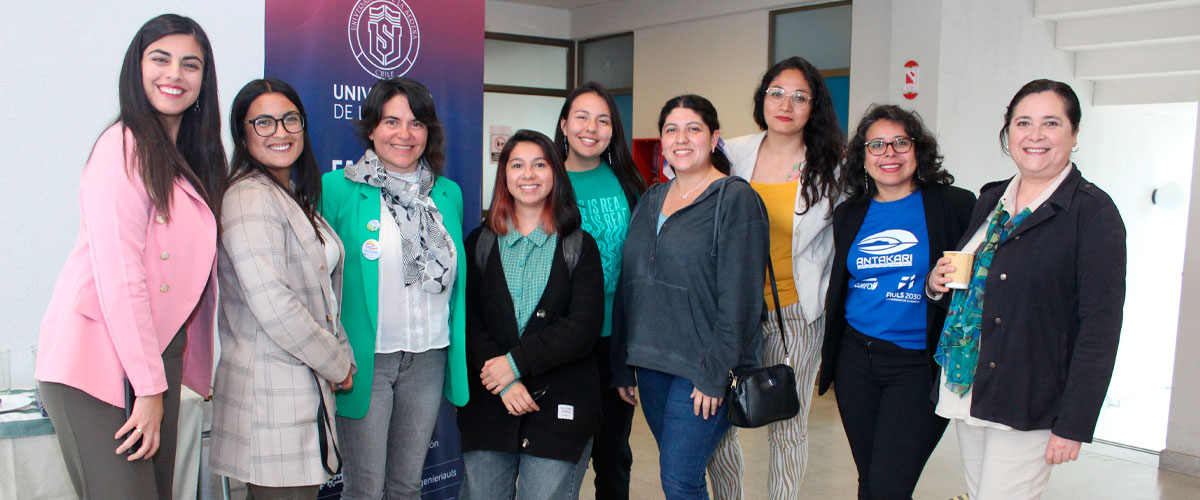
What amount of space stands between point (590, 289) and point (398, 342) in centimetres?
64

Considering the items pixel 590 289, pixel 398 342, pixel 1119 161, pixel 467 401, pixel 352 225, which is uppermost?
pixel 1119 161

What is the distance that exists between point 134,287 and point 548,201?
1.25 metres

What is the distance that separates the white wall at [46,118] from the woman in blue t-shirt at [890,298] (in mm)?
2430

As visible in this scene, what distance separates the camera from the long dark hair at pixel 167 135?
77.3 inches

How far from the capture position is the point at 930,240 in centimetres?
256

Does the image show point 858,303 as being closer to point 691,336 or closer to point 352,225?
point 691,336

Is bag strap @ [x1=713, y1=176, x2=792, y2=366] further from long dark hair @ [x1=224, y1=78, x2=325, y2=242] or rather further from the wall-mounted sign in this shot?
the wall-mounted sign

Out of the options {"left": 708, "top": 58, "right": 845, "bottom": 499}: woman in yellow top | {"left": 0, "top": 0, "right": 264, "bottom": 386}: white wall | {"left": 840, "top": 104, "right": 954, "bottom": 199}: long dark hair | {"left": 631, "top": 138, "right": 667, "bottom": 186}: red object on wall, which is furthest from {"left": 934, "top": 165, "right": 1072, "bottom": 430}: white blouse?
{"left": 631, "top": 138, "right": 667, "bottom": 186}: red object on wall

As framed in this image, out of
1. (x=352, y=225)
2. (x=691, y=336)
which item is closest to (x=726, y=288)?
(x=691, y=336)

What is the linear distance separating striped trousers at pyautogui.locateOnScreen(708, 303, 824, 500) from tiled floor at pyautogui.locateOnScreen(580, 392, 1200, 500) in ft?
3.56

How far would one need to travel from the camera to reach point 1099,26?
21.5 feet

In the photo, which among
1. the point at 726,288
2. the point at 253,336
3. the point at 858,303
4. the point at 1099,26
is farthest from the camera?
the point at 1099,26

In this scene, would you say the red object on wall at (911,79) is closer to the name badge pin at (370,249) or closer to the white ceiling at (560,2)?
the white ceiling at (560,2)

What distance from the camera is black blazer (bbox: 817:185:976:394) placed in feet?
8.27
